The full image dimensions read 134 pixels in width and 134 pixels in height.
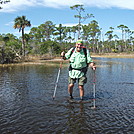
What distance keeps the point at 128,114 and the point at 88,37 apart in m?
103

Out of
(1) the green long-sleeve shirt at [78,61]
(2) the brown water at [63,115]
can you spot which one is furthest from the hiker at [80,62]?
(2) the brown water at [63,115]

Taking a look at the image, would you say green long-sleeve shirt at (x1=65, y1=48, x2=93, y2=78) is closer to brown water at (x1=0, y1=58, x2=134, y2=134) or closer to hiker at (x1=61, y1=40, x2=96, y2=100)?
hiker at (x1=61, y1=40, x2=96, y2=100)

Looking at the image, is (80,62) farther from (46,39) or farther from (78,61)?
(46,39)

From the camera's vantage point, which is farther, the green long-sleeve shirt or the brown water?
the green long-sleeve shirt

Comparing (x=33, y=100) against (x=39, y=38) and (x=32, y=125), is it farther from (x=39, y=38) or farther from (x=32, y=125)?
(x=39, y=38)

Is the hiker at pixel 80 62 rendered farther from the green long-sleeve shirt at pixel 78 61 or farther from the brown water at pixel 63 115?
the brown water at pixel 63 115

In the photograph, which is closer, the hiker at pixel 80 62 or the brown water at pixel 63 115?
the brown water at pixel 63 115

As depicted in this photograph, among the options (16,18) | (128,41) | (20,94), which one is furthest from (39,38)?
(20,94)

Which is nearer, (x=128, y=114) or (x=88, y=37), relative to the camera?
(x=128, y=114)

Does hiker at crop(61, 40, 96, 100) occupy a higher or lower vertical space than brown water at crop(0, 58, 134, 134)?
higher

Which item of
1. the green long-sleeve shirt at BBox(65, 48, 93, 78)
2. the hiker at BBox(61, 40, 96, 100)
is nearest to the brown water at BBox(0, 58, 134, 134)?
the hiker at BBox(61, 40, 96, 100)

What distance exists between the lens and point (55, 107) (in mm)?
6652

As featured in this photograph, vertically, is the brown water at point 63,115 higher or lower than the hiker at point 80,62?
lower

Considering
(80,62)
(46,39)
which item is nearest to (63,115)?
(80,62)
